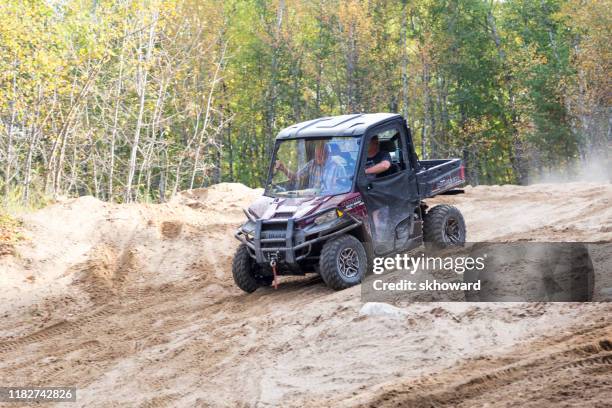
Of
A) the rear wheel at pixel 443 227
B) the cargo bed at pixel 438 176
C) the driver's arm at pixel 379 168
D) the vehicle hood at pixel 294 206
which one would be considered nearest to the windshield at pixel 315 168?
the vehicle hood at pixel 294 206

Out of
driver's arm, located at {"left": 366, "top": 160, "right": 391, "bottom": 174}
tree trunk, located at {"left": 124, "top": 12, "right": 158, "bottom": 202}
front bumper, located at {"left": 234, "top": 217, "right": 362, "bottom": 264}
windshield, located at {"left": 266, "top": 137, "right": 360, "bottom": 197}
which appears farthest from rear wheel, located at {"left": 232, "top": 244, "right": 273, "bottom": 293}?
tree trunk, located at {"left": 124, "top": 12, "right": 158, "bottom": 202}

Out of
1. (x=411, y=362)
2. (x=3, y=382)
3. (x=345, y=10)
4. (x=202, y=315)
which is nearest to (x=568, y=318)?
(x=411, y=362)

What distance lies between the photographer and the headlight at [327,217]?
11.1 m

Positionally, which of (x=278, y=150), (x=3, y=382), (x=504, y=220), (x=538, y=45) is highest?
(x=538, y=45)

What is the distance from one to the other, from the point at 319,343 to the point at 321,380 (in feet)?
3.20

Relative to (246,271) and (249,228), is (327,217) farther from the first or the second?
(246,271)

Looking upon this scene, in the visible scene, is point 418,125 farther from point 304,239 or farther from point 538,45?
point 304,239

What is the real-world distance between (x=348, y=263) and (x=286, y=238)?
2.68ft

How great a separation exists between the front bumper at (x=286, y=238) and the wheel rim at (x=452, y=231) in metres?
1.89

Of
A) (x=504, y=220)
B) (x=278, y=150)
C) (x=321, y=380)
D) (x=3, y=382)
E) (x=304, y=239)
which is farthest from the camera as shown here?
(x=504, y=220)

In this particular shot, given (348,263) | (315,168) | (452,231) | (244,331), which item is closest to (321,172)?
(315,168)

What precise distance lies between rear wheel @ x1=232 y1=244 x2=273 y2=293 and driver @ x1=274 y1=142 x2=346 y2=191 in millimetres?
1187

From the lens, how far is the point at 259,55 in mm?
49719

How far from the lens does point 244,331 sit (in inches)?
391
